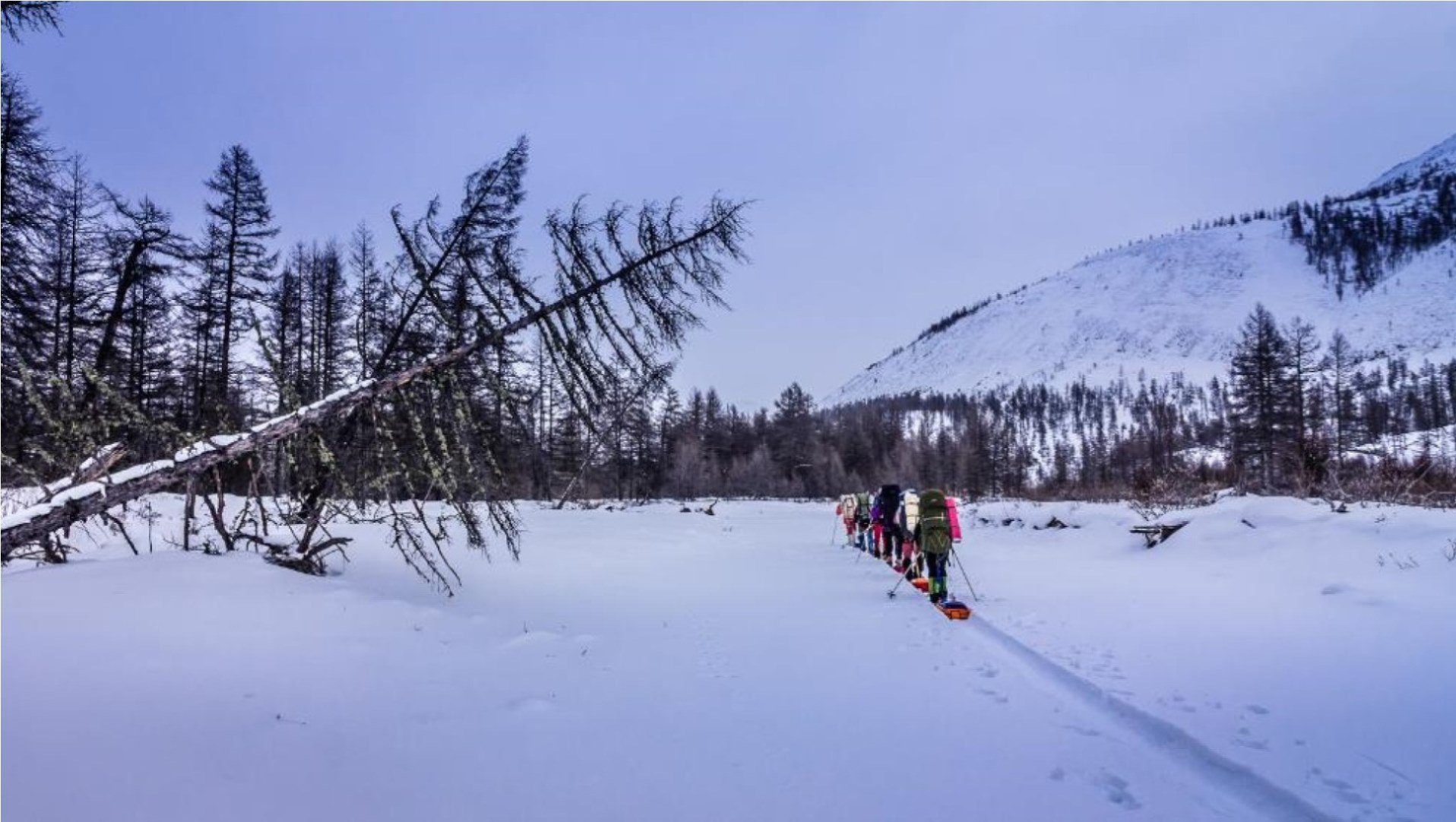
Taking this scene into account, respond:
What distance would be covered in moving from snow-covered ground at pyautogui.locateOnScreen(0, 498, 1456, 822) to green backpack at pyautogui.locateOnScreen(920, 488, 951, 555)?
4.31 ft

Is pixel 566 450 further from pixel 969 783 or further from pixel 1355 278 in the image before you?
pixel 1355 278

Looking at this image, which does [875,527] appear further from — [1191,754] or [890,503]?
[1191,754]

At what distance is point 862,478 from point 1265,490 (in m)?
53.8

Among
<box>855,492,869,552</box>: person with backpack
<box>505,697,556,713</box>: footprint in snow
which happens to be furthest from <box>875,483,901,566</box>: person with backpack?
<box>505,697,556,713</box>: footprint in snow

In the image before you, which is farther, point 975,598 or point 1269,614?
point 975,598

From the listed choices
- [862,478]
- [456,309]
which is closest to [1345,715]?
[456,309]

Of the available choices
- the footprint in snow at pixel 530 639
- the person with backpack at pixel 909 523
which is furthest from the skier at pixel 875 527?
the footprint in snow at pixel 530 639

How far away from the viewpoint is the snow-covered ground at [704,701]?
3.60m

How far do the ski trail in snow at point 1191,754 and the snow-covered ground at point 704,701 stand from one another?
2cm

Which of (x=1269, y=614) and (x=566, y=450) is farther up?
(x=566, y=450)

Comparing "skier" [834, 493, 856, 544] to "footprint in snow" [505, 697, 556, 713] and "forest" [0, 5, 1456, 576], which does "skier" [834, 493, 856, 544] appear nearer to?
"forest" [0, 5, 1456, 576]

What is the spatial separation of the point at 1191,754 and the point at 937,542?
5887mm

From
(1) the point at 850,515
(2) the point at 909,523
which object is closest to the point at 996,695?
(2) the point at 909,523

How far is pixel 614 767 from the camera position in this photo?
4.14 meters
